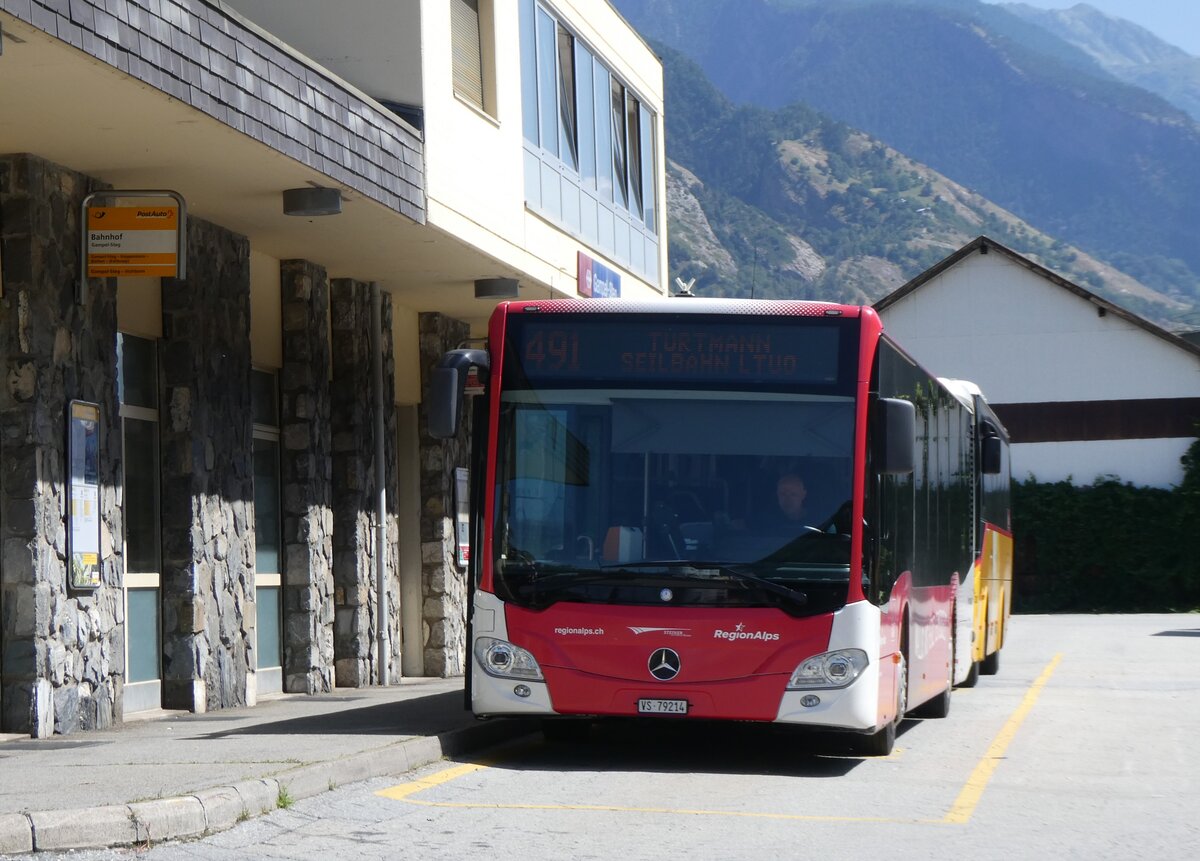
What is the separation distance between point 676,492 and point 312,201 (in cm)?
494

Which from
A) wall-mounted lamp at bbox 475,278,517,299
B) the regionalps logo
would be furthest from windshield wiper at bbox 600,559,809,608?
wall-mounted lamp at bbox 475,278,517,299

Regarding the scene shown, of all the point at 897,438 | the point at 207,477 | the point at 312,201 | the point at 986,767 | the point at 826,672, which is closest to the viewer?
the point at 826,672

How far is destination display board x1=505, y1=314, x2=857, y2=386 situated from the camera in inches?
440

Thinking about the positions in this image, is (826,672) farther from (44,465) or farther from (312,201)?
(312,201)

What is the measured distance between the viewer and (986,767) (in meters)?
11.5

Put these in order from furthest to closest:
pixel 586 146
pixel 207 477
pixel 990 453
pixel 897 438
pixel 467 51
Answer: pixel 586 146, pixel 990 453, pixel 467 51, pixel 207 477, pixel 897 438

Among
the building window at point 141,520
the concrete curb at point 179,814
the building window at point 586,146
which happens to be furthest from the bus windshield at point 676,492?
the building window at point 586,146

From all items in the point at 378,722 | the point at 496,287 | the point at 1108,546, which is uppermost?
the point at 496,287

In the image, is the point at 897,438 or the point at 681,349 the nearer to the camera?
the point at 897,438

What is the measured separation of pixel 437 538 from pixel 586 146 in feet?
17.1

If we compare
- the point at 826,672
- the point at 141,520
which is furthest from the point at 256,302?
the point at 826,672

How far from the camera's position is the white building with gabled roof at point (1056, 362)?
160 ft

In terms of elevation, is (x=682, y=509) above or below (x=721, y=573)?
above

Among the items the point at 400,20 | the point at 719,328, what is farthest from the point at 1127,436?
the point at 719,328
